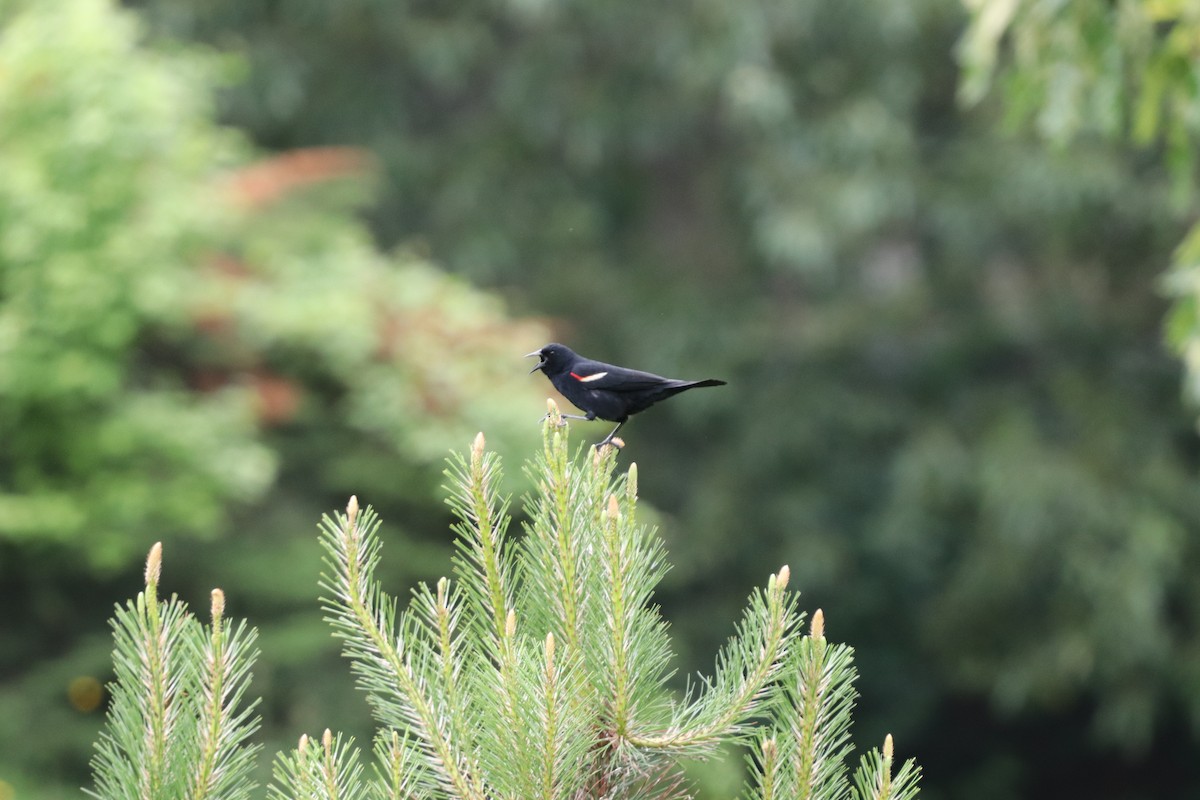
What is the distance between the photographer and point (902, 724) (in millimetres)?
16031

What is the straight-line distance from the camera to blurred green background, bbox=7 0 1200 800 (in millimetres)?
9648

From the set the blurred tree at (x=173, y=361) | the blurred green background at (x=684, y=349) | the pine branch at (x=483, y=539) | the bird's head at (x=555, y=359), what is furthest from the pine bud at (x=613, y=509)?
the blurred green background at (x=684, y=349)

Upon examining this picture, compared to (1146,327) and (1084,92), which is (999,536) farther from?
(1084,92)

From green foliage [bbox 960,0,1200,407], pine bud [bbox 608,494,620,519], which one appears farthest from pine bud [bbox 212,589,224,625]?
green foliage [bbox 960,0,1200,407]

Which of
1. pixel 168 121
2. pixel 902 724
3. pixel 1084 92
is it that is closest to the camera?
pixel 1084 92

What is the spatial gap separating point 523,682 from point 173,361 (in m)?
8.85

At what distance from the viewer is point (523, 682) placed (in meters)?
2.19

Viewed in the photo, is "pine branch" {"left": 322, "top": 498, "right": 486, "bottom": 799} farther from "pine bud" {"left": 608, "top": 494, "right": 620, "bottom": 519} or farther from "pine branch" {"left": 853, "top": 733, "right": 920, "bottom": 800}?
"pine branch" {"left": 853, "top": 733, "right": 920, "bottom": 800}

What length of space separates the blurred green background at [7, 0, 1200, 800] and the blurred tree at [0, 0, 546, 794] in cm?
4

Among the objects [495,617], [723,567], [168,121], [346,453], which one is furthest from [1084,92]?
[723,567]

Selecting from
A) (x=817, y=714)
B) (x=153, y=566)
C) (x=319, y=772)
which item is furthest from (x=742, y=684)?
(x=153, y=566)

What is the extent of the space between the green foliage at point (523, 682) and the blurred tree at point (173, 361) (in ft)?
21.6

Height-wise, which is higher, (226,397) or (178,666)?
(226,397)

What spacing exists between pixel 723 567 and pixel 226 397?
682 centimetres
